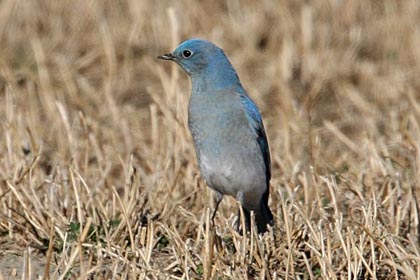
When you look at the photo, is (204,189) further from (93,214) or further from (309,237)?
(309,237)

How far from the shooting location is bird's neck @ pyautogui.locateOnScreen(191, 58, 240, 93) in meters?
6.01

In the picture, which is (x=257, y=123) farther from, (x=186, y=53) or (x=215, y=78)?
(x=186, y=53)

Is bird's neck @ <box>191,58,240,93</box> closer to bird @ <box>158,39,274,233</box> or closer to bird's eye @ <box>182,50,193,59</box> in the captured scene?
bird @ <box>158,39,274,233</box>

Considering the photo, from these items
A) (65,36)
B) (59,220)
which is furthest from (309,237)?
(65,36)

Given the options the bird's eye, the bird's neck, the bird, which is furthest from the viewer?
the bird's eye

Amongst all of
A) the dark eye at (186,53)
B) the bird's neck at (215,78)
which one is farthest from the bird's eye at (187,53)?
the bird's neck at (215,78)

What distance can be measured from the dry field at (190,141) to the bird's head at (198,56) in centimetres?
69

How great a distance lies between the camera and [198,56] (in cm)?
613

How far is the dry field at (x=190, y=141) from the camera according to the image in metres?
5.32

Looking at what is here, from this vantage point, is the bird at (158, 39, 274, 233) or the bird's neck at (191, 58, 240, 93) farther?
the bird's neck at (191, 58, 240, 93)

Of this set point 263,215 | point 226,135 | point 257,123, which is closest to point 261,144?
point 257,123

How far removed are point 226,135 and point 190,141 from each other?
131 centimetres

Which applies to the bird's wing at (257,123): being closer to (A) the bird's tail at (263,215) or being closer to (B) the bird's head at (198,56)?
(A) the bird's tail at (263,215)

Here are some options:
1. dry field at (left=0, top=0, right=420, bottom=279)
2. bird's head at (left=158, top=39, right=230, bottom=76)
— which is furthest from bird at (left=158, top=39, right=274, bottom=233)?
dry field at (left=0, top=0, right=420, bottom=279)
